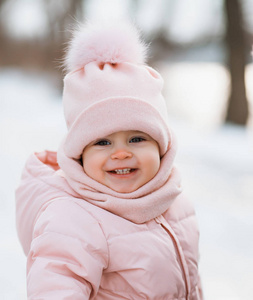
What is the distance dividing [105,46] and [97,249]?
0.55m

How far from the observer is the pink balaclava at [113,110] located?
1263mm

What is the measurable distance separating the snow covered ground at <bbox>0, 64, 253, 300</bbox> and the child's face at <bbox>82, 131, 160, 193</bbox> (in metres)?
0.96

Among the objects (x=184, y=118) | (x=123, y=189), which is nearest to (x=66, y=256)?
(x=123, y=189)

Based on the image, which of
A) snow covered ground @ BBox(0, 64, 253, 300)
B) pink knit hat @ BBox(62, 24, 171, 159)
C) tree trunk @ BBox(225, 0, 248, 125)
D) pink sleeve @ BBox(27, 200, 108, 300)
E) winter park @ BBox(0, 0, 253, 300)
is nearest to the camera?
pink sleeve @ BBox(27, 200, 108, 300)

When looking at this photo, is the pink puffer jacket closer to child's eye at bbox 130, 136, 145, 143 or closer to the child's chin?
the child's chin

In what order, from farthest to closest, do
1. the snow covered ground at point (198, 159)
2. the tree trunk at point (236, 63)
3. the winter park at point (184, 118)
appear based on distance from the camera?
the tree trunk at point (236, 63)
the winter park at point (184, 118)
the snow covered ground at point (198, 159)

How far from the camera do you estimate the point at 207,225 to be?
2738 millimetres

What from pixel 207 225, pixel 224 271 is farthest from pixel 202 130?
pixel 224 271

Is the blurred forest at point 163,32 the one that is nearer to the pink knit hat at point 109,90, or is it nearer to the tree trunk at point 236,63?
the tree trunk at point 236,63

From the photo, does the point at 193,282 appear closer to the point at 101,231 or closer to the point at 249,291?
the point at 101,231

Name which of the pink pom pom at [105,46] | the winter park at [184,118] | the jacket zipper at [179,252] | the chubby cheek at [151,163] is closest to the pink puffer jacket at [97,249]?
the jacket zipper at [179,252]

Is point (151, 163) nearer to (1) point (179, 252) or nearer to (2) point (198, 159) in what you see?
(1) point (179, 252)

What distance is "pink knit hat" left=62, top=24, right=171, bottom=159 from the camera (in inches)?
49.6

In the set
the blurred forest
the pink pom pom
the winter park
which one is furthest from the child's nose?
the blurred forest
